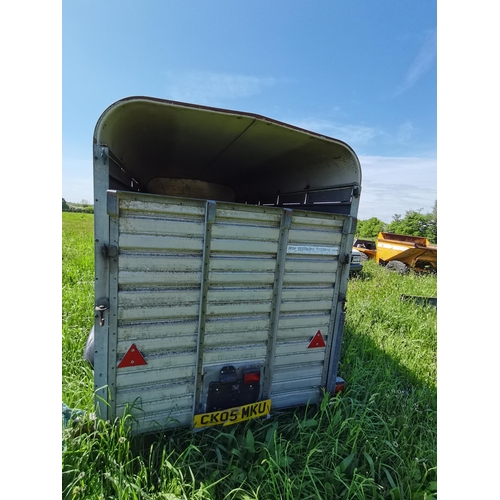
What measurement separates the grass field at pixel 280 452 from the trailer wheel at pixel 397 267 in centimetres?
878

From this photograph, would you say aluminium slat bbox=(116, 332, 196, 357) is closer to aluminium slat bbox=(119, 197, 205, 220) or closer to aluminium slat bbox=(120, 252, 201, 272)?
aluminium slat bbox=(120, 252, 201, 272)

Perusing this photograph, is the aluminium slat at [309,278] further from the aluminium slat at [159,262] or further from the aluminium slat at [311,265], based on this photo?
the aluminium slat at [159,262]

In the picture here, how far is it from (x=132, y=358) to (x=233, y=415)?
1.03m

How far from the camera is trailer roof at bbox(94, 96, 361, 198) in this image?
2143 millimetres

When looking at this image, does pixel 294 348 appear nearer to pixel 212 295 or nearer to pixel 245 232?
pixel 212 295

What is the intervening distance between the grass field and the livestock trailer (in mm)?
197

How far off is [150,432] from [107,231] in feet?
5.54

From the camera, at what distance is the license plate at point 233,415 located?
2322 mm

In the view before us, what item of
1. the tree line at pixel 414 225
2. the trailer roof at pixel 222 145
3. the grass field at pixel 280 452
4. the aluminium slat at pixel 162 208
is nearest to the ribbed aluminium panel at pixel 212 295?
the aluminium slat at pixel 162 208

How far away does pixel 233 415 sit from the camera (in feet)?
7.91

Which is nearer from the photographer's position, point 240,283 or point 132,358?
point 132,358

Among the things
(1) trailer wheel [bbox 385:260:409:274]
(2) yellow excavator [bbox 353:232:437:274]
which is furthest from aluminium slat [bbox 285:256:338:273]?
(1) trailer wheel [bbox 385:260:409:274]

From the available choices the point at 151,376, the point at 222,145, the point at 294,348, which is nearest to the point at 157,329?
the point at 151,376

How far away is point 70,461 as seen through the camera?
1.97 meters
